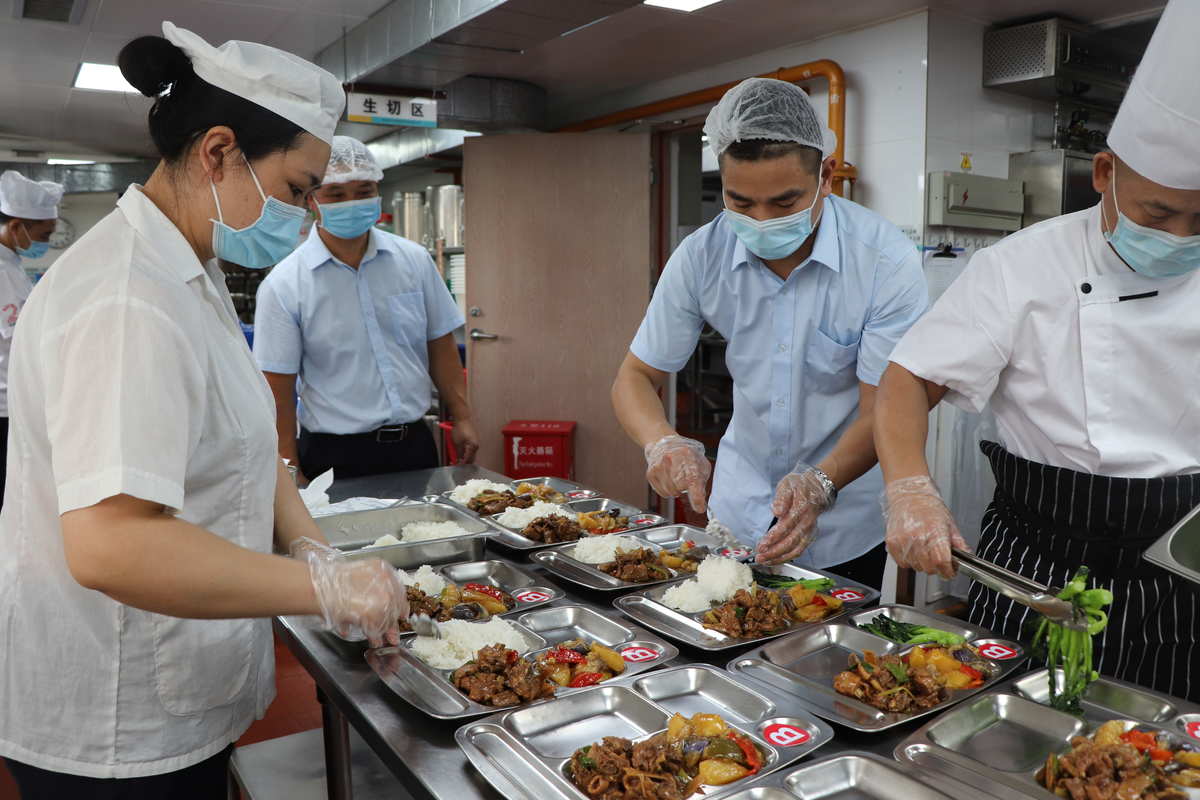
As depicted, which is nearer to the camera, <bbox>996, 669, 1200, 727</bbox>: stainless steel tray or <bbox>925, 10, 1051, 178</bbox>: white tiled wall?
<bbox>996, 669, 1200, 727</bbox>: stainless steel tray

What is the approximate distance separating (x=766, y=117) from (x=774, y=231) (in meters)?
0.27

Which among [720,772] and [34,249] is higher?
[34,249]

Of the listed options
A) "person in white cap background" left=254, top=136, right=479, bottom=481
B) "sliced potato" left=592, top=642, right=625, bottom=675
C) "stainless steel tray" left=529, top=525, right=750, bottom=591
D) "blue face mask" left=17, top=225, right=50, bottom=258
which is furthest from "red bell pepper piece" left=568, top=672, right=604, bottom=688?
"blue face mask" left=17, top=225, right=50, bottom=258

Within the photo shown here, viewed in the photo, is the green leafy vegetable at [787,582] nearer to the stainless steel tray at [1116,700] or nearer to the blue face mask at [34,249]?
the stainless steel tray at [1116,700]

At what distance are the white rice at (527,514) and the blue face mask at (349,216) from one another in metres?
1.36

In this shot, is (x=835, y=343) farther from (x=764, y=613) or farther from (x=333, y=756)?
(x=333, y=756)

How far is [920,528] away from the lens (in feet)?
5.41

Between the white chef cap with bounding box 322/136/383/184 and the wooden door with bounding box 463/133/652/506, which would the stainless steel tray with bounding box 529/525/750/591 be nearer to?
the white chef cap with bounding box 322/136/383/184

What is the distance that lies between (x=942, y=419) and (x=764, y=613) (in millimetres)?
3289

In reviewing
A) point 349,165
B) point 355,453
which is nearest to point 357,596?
point 355,453

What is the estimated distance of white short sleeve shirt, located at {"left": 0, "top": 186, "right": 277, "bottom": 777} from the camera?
1.20m

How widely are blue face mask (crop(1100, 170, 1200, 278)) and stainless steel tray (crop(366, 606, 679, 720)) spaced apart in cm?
112

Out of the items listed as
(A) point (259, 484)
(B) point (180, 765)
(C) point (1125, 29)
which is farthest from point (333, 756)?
(C) point (1125, 29)

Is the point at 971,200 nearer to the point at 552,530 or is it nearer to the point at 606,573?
the point at 552,530
